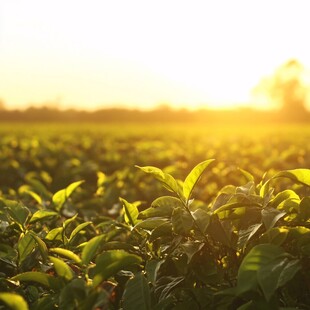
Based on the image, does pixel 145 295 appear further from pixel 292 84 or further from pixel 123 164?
pixel 292 84

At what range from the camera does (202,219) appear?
1844mm

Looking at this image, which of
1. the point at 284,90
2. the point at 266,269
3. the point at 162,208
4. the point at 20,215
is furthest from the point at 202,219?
the point at 284,90

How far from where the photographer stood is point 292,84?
89.3 meters

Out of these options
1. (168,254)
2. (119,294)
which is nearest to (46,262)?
(119,294)

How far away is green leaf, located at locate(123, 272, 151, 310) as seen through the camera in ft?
5.78

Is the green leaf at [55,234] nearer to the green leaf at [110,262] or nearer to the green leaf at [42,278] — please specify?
the green leaf at [42,278]

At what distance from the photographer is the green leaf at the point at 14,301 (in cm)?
144

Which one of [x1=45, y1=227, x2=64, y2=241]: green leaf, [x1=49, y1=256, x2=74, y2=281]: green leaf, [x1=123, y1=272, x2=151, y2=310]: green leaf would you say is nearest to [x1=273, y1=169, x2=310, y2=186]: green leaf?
[x1=123, y1=272, x2=151, y2=310]: green leaf

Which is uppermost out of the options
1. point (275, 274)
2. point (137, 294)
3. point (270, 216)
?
point (270, 216)

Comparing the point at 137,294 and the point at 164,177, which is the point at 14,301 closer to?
the point at 137,294

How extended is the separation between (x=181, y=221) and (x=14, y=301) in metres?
0.58

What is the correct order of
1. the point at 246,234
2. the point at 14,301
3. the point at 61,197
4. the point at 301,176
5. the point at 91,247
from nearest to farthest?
the point at 14,301 < the point at 91,247 < the point at 246,234 < the point at 301,176 < the point at 61,197

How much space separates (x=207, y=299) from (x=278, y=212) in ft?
1.05

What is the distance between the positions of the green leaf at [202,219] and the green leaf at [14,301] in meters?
0.58
